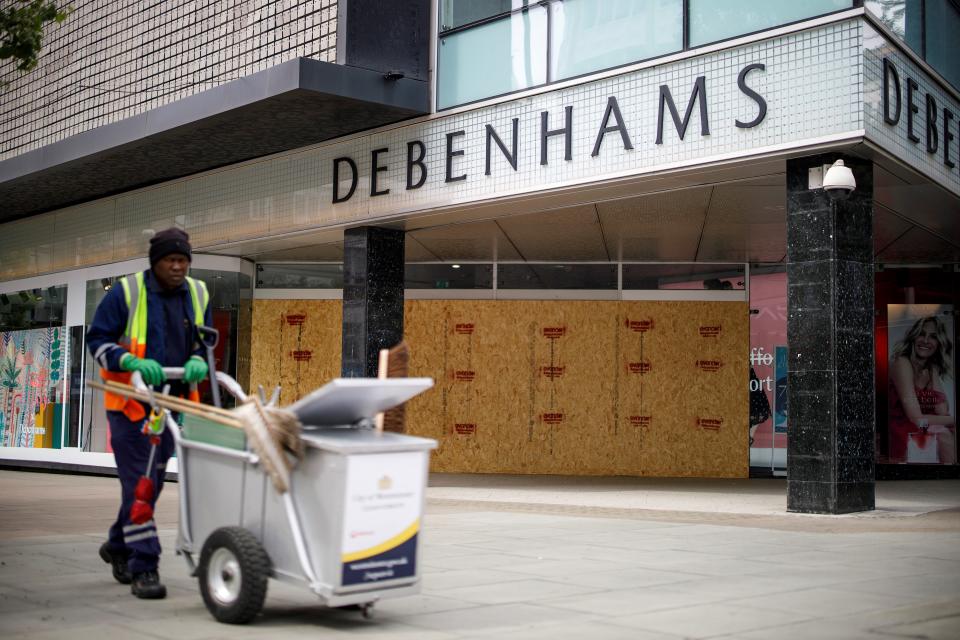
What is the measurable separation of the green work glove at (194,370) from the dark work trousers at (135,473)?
1.25 feet

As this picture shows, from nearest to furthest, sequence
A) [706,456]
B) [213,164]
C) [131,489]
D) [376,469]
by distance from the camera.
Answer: [376,469], [131,489], [213,164], [706,456]

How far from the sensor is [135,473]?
5895 mm

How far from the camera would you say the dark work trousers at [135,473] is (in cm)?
575

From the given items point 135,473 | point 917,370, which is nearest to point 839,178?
point 135,473

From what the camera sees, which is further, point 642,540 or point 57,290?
point 57,290

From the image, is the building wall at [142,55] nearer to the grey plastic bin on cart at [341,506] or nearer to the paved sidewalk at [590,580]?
the paved sidewalk at [590,580]

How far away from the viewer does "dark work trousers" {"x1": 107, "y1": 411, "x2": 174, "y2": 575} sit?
575cm

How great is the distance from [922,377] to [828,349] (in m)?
7.99

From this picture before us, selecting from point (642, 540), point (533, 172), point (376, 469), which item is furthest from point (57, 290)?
point (376, 469)

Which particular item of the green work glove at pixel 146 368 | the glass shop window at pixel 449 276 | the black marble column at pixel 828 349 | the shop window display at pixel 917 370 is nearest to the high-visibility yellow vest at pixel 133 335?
the green work glove at pixel 146 368

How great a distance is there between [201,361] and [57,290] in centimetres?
1358

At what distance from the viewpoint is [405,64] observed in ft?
42.4

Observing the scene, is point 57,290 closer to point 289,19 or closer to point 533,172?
point 289,19

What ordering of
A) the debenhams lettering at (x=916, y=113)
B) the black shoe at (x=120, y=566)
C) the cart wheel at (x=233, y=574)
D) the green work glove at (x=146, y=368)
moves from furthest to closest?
the debenhams lettering at (x=916, y=113), the black shoe at (x=120, y=566), the green work glove at (x=146, y=368), the cart wheel at (x=233, y=574)
